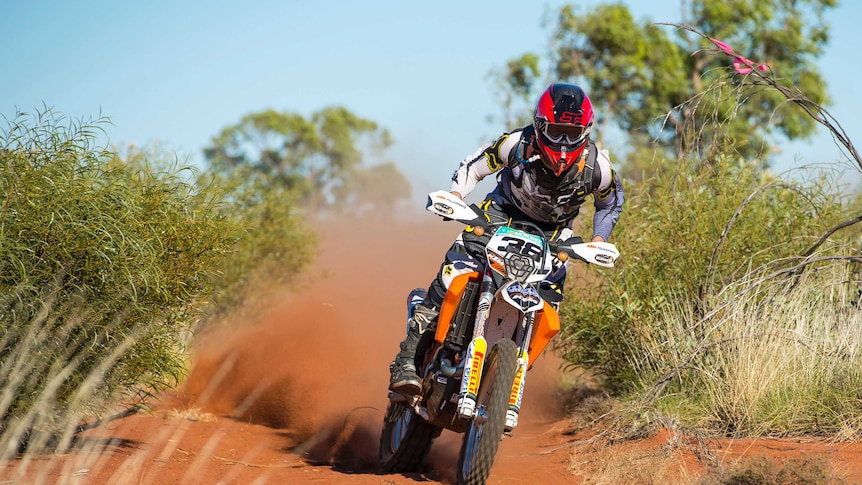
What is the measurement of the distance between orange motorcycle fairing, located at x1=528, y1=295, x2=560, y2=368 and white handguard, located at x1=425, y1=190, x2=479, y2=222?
0.77 m

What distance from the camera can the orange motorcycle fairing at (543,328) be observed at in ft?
18.8

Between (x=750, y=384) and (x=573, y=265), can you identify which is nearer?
(x=750, y=384)

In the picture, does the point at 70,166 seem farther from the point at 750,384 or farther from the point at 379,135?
the point at 379,135

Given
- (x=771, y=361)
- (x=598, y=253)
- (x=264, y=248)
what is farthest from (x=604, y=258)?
(x=264, y=248)

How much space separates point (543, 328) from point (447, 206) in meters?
0.99

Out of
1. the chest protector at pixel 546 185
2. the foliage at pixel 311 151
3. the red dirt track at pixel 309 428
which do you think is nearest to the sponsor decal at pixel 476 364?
the red dirt track at pixel 309 428

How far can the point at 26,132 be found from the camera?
641 centimetres

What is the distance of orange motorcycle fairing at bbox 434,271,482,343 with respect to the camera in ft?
19.3

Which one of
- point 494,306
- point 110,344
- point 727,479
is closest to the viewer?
point 727,479

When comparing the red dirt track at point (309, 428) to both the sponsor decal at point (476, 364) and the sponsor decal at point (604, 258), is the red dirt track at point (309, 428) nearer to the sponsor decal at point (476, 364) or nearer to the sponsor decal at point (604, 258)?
the sponsor decal at point (476, 364)

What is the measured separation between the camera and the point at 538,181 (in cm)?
634

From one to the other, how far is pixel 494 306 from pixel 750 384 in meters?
2.41

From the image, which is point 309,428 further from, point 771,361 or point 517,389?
point 771,361

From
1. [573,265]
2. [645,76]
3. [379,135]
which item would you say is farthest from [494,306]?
[379,135]
